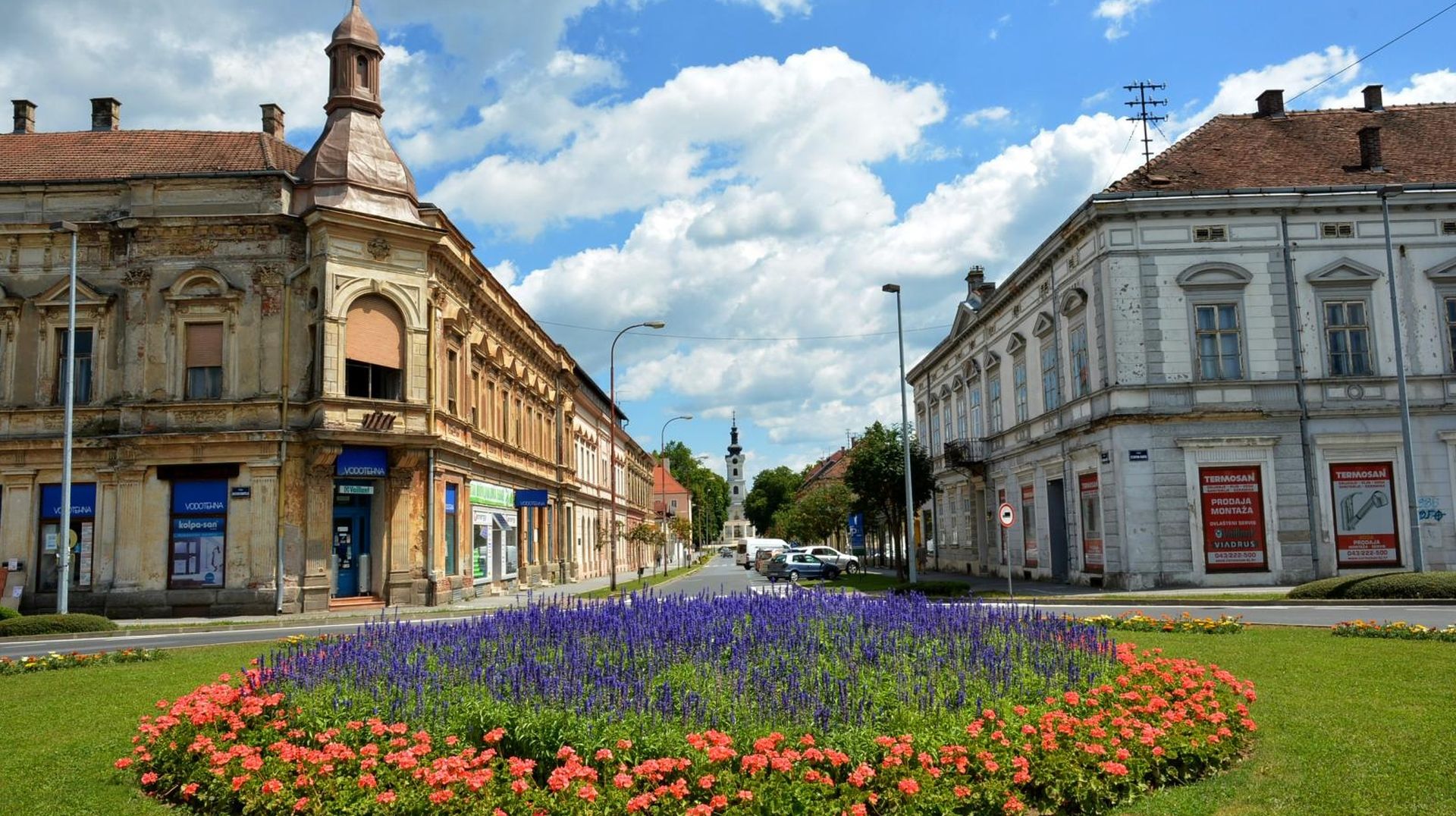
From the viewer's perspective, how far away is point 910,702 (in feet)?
23.8

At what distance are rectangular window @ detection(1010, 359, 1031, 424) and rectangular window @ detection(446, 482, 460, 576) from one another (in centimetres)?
2114

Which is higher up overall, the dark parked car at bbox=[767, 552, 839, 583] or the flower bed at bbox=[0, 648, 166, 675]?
the flower bed at bbox=[0, 648, 166, 675]

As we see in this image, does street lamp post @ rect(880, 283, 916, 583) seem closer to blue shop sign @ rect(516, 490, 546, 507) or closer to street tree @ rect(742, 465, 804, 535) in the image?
blue shop sign @ rect(516, 490, 546, 507)

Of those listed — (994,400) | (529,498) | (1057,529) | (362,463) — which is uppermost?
(994,400)

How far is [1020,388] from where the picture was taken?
3866cm

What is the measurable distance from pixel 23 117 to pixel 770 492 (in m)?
134

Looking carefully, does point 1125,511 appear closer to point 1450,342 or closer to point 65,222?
point 1450,342

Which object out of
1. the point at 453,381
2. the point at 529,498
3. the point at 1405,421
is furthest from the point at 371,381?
the point at 1405,421

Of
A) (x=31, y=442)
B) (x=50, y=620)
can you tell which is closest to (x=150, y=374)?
(x=31, y=442)

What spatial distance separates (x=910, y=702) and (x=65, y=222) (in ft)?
86.1

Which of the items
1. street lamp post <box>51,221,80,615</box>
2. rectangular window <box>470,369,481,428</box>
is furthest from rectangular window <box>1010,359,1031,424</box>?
street lamp post <box>51,221,80,615</box>

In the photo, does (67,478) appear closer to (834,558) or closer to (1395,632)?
(1395,632)

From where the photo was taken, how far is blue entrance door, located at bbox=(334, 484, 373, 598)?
90.1 ft

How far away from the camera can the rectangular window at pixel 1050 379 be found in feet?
111
